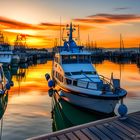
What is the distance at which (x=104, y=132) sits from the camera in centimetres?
1192

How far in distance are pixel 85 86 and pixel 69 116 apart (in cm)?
265

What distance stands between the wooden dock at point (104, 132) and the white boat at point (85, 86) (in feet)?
18.2

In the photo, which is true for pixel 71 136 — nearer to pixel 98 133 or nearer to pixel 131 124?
pixel 98 133

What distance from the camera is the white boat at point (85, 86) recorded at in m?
20.2

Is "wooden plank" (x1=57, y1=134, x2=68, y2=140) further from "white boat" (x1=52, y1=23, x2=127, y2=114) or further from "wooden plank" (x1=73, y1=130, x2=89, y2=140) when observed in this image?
"white boat" (x1=52, y1=23, x2=127, y2=114)

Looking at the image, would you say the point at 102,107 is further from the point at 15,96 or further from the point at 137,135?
the point at 15,96

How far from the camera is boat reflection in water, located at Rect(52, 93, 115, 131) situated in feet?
64.9

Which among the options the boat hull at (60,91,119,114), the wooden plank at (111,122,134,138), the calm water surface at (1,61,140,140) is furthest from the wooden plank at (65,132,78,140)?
the boat hull at (60,91,119,114)

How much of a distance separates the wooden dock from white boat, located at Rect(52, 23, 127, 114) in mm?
5547

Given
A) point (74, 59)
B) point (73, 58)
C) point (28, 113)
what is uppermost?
point (73, 58)

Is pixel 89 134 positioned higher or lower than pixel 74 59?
lower

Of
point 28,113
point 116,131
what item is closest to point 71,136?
point 116,131

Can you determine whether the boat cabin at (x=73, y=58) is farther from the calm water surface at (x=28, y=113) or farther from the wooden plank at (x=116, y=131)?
the wooden plank at (x=116, y=131)

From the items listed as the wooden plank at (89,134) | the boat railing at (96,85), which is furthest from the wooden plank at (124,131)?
the boat railing at (96,85)
